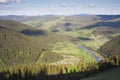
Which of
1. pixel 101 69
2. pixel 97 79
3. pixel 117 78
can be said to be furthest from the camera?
pixel 101 69

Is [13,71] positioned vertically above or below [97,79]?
below

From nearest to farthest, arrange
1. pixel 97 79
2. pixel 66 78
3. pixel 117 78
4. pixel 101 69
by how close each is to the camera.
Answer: pixel 117 78, pixel 97 79, pixel 101 69, pixel 66 78

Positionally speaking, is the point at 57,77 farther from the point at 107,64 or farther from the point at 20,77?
the point at 107,64

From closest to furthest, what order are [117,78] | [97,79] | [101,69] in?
[117,78], [97,79], [101,69]

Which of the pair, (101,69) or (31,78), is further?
(31,78)

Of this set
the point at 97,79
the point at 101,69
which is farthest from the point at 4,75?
the point at 97,79

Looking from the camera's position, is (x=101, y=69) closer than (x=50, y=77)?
Yes

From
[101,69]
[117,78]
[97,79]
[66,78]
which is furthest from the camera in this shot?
[66,78]

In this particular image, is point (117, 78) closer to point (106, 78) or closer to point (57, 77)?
point (106, 78)

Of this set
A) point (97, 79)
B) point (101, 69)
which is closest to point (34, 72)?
point (101, 69)
